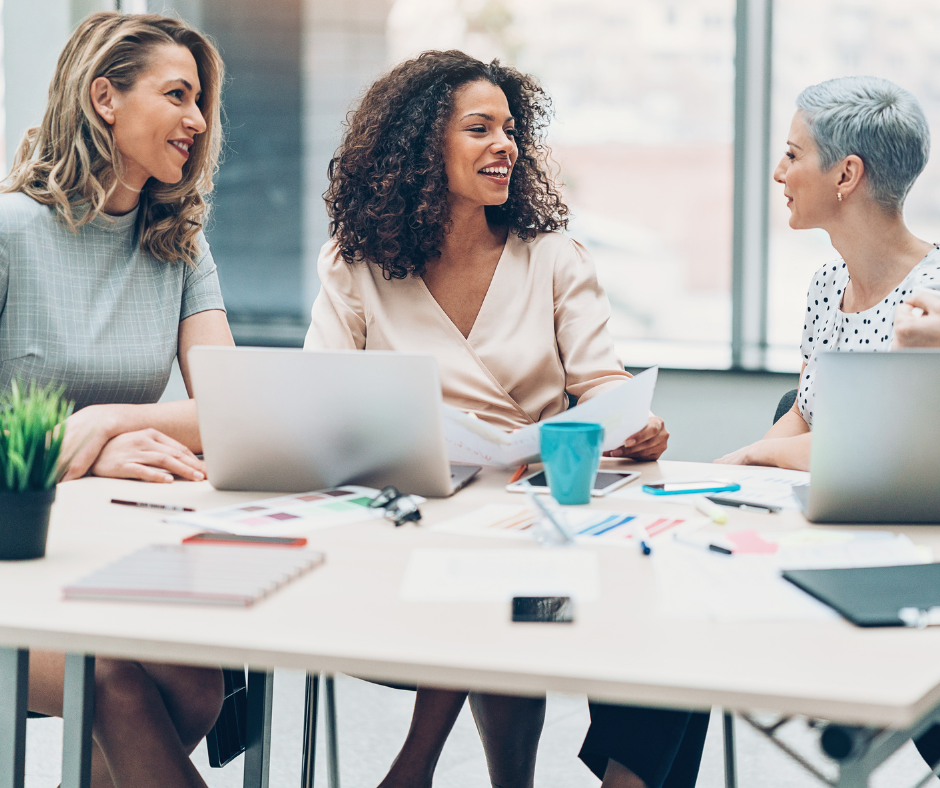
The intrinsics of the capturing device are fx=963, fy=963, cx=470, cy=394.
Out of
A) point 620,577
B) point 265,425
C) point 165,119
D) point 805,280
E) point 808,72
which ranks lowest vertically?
point 620,577

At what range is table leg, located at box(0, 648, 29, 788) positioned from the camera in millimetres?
918

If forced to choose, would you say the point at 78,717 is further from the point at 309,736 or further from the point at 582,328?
the point at 582,328

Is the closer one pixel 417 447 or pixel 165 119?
pixel 417 447

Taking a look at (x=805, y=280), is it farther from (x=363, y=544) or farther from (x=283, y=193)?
(x=363, y=544)

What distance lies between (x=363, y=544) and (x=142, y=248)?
1.03 meters

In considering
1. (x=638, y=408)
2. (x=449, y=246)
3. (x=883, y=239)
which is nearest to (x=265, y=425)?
(x=638, y=408)

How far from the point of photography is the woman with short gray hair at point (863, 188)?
1.75 meters

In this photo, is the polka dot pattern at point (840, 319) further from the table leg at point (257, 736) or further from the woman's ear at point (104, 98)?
the woman's ear at point (104, 98)

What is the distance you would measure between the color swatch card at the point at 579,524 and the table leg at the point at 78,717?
1.40ft

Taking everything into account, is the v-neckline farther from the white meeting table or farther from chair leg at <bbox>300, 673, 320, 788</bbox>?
the white meeting table

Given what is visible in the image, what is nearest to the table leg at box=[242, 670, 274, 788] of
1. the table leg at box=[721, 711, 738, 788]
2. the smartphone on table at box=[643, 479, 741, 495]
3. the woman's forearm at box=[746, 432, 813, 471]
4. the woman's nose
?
the smartphone on table at box=[643, 479, 741, 495]

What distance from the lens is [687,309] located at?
345cm

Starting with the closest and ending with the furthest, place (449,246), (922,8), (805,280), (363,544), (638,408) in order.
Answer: (363,544) → (638,408) → (449,246) → (922,8) → (805,280)

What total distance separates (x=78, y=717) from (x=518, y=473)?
2.43 feet
